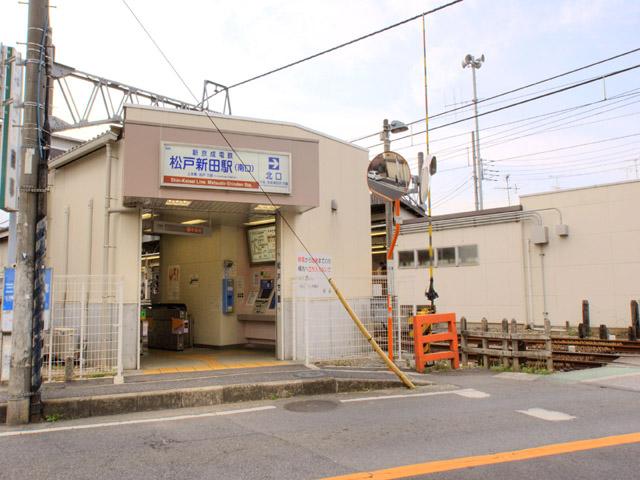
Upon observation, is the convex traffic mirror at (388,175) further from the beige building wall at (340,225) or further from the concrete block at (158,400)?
the concrete block at (158,400)

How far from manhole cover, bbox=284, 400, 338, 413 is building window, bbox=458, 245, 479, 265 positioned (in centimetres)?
1418

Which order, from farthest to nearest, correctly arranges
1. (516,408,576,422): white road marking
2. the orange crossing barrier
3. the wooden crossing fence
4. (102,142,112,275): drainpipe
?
the wooden crossing fence, the orange crossing barrier, (102,142,112,275): drainpipe, (516,408,576,422): white road marking

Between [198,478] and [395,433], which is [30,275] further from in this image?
[395,433]

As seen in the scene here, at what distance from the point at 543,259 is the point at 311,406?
13985 millimetres

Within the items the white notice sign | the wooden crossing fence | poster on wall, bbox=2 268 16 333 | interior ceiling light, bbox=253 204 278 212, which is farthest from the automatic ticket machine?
poster on wall, bbox=2 268 16 333

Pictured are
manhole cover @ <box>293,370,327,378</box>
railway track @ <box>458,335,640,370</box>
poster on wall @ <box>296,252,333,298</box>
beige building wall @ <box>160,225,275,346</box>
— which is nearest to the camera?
manhole cover @ <box>293,370,327,378</box>

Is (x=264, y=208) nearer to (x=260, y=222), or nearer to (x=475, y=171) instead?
(x=260, y=222)

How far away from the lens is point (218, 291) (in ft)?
45.8

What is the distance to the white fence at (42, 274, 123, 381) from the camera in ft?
30.3

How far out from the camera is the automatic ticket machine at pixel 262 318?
13492 millimetres

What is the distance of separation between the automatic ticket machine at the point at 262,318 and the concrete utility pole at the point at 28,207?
6.79 meters

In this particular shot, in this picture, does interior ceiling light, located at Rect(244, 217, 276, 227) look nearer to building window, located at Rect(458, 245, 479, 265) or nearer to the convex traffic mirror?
the convex traffic mirror

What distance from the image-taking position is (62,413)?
7297 millimetres

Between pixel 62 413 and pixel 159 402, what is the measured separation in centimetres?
130
